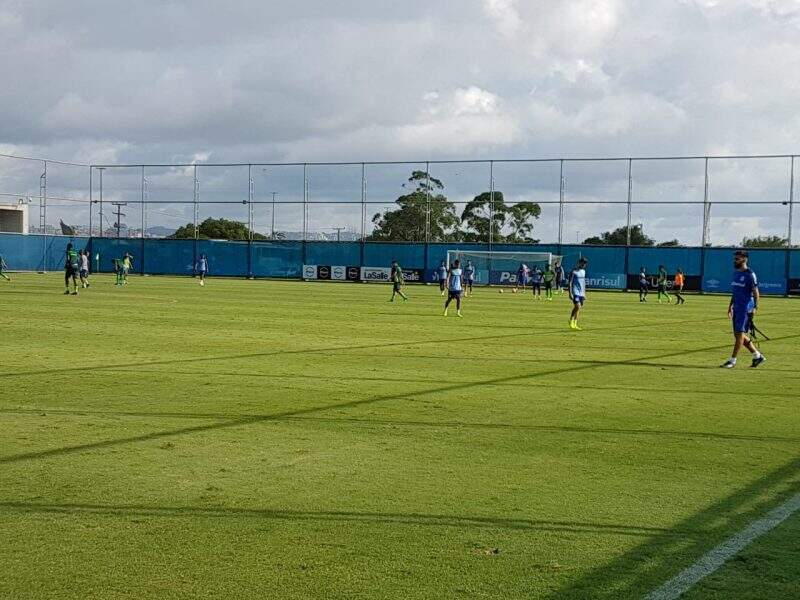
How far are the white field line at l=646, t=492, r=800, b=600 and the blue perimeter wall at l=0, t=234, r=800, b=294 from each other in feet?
196

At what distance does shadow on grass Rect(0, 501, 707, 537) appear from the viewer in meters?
6.43

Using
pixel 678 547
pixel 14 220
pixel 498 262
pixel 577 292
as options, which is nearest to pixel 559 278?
pixel 498 262

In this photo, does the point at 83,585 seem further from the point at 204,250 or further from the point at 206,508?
the point at 204,250

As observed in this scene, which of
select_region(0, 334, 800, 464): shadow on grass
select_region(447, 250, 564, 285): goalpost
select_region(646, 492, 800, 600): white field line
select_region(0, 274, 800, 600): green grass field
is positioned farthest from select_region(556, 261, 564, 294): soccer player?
select_region(646, 492, 800, 600): white field line

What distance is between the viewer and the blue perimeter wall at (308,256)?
64.4 m

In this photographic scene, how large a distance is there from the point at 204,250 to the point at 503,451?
70.9m

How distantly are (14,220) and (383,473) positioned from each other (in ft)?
291

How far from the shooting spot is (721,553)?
5938mm

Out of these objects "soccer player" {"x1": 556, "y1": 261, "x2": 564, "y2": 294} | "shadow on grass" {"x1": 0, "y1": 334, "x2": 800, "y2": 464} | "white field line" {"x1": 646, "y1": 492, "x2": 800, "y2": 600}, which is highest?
"soccer player" {"x1": 556, "y1": 261, "x2": 564, "y2": 294}

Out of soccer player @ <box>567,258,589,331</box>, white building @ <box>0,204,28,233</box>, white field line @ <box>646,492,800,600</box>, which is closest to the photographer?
white field line @ <box>646,492,800,600</box>

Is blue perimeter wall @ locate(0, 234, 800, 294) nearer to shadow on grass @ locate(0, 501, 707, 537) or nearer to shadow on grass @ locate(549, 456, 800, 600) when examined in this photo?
shadow on grass @ locate(549, 456, 800, 600)

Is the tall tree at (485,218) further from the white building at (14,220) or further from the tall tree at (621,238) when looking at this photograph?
the white building at (14,220)

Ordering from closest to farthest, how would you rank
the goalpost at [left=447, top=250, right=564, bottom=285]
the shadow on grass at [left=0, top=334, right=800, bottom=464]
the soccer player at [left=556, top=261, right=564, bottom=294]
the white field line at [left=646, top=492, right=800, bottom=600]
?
1. the white field line at [left=646, top=492, right=800, bottom=600]
2. the shadow on grass at [left=0, top=334, right=800, bottom=464]
3. the soccer player at [left=556, top=261, right=564, bottom=294]
4. the goalpost at [left=447, top=250, right=564, bottom=285]

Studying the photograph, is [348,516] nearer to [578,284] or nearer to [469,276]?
[578,284]
